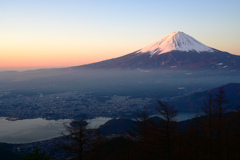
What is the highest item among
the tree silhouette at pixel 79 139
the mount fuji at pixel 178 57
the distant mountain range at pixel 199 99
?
the mount fuji at pixel 178 57

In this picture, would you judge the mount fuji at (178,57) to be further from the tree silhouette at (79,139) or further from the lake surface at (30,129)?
the tree silhouette at (79,139)

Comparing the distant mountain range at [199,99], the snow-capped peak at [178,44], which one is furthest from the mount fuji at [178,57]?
the distant mountain range at [199,99]

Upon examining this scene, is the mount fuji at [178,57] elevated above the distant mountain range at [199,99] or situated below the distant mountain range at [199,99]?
above

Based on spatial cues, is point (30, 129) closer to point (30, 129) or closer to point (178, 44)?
point (30, 129)

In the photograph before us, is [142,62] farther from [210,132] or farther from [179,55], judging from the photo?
[210,132]

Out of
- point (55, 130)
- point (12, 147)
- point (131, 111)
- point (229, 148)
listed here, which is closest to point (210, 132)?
point (229, 148)

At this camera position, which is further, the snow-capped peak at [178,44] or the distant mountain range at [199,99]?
the snow-capped peak at [178,44]

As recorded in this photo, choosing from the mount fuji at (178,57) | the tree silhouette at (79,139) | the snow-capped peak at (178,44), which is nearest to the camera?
the tree silhouette at (79,139)
